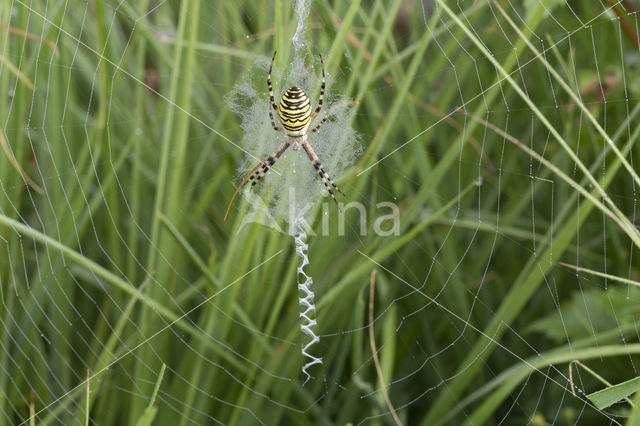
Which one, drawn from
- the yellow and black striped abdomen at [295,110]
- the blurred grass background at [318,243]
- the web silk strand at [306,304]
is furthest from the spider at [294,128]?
the web silk strand at [306,304]

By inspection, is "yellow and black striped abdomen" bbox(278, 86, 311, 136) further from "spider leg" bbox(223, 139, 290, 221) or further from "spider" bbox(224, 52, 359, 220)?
"spider leg" bbox(223, 139, 290, 221)

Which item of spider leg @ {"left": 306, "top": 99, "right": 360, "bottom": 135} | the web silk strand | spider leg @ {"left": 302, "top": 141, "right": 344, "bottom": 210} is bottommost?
the web silk strand

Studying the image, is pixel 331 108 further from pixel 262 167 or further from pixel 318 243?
pixel 318 243

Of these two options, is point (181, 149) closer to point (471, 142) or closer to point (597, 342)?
point (471, 142)

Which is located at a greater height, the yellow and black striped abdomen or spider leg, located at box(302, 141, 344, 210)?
the yellow and black striped abdomen

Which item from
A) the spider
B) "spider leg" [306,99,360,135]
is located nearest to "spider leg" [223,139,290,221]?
the spider

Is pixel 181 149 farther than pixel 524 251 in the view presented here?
No

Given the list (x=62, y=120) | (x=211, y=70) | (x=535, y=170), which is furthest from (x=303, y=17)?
(x=535, y=170)

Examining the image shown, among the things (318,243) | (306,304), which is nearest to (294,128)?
(318,243)
